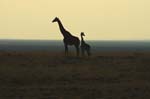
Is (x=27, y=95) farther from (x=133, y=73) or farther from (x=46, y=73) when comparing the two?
(x=133, y=73)

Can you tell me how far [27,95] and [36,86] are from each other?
7.62ft

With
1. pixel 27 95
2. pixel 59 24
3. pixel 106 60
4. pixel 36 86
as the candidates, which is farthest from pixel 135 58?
pixel 27 95

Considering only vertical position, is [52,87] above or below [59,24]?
below

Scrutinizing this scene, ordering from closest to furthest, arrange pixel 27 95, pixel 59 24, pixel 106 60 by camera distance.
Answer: pixel 27 95 < pixel 106 60 < pixel 59 24

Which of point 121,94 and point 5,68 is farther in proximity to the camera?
point 5,68

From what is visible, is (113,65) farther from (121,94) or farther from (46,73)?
(121,94)

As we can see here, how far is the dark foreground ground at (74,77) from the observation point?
22359 mm

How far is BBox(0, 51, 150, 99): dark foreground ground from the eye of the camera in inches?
880

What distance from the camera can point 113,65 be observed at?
3002cm

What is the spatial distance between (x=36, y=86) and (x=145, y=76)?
16.1 feet

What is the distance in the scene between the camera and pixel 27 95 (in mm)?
22000

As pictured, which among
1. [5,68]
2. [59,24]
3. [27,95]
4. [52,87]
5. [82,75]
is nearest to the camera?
[27,95]

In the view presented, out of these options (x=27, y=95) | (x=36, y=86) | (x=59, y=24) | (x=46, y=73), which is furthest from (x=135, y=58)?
(x=27, y=95)

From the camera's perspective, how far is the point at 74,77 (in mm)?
26297
